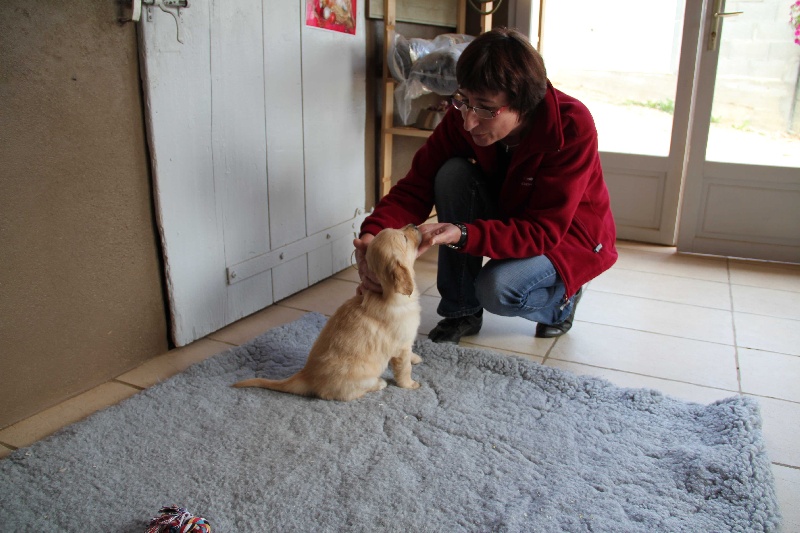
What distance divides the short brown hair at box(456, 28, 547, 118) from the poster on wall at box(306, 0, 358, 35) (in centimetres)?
100

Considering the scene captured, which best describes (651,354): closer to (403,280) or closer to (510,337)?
(510,337)

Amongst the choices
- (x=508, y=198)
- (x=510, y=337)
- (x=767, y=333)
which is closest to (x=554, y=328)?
(x=510, y=337)

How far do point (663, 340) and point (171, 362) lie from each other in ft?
5.83

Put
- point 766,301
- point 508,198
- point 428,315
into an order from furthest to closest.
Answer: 1. point 766,301
2. point 428,315
3. point 508,198

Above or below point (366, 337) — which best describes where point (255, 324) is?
below

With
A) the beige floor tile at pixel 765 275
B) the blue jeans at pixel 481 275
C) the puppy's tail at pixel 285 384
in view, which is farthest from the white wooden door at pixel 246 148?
the beige floor tile at pixel 765 275

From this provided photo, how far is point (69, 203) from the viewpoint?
1781 millimetres

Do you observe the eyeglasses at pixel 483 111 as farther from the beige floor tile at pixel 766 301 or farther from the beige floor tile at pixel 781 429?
the beige floor tile at pixel 766 301

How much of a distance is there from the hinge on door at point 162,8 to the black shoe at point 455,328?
130cm

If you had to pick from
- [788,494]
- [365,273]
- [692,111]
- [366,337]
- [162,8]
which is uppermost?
[162,8]

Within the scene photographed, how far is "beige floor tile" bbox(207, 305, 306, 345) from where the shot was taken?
2342mm

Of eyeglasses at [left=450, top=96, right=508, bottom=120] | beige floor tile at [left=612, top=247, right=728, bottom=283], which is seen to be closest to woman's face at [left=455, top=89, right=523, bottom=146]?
eyeglasses at [left=450, top=96, right=508, bottom=120]

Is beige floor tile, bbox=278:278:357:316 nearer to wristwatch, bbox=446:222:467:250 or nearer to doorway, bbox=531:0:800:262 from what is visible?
wristwatch, bbox=446:222:467:250

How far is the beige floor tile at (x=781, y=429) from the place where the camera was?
1666 mm
